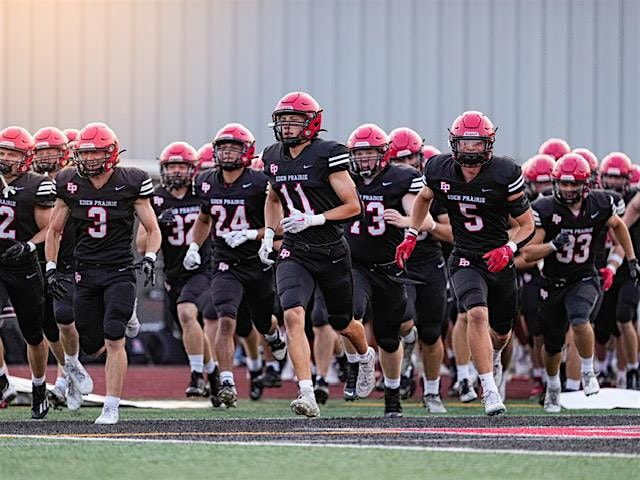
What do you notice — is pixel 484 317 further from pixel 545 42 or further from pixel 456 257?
pixel 545 42

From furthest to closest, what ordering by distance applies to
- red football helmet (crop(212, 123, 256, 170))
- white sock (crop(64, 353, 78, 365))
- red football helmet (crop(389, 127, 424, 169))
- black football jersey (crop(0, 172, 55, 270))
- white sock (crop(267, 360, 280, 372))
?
white sock (crop(267, 360, 280, 372)) < red football helmet (crop(389, 127, 424, 169)) < red football helmet (crop(212, 123, 256, 170)) < white sock (crop(64, 353, 78, 365)) < black football jersey (crop(0, 172, 55, 270))

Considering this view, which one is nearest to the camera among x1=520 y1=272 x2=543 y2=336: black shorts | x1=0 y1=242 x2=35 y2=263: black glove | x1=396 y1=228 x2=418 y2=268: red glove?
x1=396 y1=228 x2=418 y2=268: red glove

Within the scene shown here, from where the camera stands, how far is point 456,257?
29.7 ft

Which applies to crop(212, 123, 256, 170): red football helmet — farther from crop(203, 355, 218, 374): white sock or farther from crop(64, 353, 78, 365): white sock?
crop(64, 353, 78, 365): white sock

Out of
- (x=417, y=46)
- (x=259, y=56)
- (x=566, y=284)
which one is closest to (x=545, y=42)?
(x=417, y=46)

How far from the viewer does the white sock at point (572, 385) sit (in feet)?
36.2

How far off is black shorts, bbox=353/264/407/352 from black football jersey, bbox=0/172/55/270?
6.49 ft

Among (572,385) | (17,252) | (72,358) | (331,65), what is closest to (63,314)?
(72,358)

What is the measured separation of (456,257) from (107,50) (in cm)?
1134

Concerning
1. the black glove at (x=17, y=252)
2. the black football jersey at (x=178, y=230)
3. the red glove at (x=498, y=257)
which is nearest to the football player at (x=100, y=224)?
the black glove at (x=17, y=252)

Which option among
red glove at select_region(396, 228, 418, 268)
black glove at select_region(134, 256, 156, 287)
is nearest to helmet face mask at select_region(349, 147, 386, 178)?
red glove at select_region(396, 228, 418, 268)

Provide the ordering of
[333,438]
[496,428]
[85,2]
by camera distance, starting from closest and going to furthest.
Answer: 1. [333,438]
2. [496,428]
3. [85,2]

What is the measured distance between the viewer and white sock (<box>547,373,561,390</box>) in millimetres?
10086

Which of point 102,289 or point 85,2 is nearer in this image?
point 102,289
